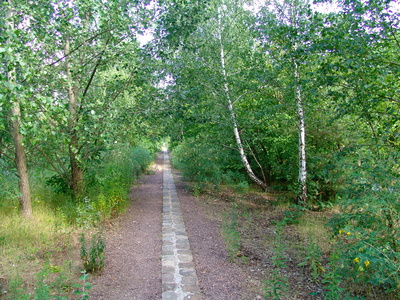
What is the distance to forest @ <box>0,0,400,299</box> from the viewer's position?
3.32 m

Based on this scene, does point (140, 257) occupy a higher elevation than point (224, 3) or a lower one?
lower

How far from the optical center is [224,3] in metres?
9.48

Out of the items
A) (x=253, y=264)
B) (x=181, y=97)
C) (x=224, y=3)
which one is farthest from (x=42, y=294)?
(x=224, y=3)

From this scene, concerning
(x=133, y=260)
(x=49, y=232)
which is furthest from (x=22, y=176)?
(x=133, y=260)


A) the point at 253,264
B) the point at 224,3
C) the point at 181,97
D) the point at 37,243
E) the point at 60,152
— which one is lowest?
the point at 253,264

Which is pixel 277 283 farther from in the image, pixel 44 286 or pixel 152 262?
pixel 44 286

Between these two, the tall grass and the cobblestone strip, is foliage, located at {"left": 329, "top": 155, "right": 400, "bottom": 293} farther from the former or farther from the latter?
the tall grass

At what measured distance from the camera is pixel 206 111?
9039 mm

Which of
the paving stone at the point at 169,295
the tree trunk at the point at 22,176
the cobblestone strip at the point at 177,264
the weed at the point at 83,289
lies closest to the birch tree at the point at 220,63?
the cobblestone strip at the point at 177,264

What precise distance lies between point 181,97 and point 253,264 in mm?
4006

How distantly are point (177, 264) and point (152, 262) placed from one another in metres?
0.38

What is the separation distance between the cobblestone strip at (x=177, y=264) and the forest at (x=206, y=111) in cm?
92

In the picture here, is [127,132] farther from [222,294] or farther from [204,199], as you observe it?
[222,294]

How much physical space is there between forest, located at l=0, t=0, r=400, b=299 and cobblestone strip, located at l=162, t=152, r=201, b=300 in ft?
3.03
